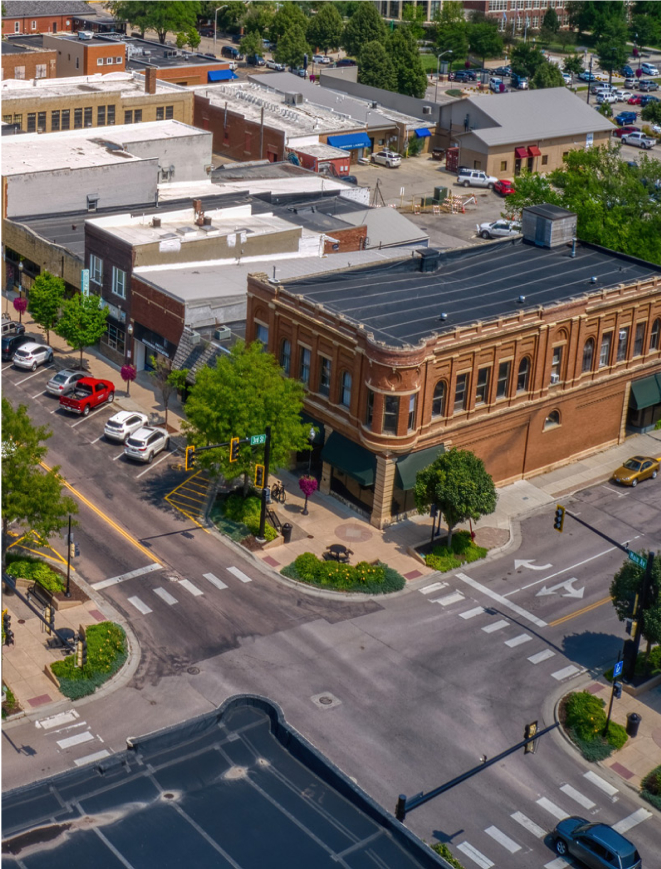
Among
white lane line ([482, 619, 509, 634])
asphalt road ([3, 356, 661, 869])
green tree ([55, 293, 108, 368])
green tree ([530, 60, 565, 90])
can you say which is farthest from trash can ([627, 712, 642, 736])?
green tree ([530, 60, 565, 90])

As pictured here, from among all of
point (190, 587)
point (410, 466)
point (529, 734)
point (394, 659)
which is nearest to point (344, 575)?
point (394, 659)

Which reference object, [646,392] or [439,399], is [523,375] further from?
[646,392]

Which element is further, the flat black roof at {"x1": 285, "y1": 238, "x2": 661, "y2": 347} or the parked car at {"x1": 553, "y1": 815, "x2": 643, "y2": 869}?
the flat black roof at {"x1": 285, "y1": 238, "x2": 661, "y2": 347}

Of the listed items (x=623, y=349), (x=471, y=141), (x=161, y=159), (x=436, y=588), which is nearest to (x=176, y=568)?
(x=436, y=588)

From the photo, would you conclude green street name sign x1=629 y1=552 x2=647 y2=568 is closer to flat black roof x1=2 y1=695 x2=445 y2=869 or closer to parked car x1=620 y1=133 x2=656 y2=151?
flat black roof x1=2 y1=695 x2=445 y2=869

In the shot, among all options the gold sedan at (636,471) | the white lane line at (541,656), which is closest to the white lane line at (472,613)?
the white lane line at (541,656)

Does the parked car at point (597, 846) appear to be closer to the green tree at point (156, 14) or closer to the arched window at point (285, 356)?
the arched window at point (285, 356)

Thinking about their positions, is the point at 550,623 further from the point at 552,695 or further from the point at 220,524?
the point at 220,524

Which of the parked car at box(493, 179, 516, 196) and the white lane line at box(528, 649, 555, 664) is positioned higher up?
the parked car at box(493, 179, 516, 196)
